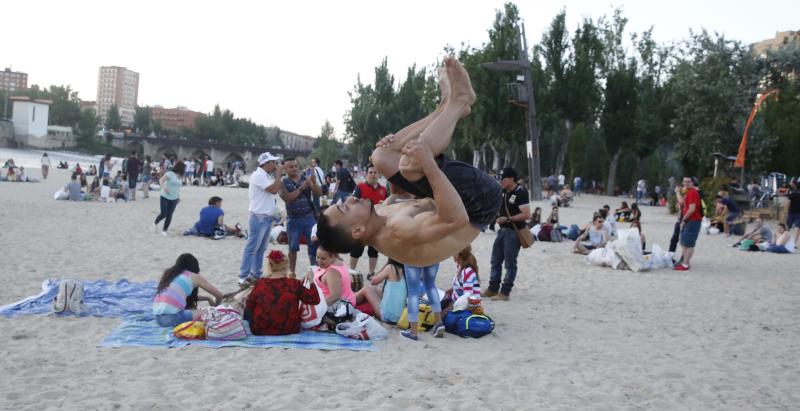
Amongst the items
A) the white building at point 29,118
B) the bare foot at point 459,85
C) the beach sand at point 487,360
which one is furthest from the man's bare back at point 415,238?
the white building at point 29,118

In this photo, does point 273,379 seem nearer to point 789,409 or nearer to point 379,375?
point 379,375

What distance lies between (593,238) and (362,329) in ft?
34.5

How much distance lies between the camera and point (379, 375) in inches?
246

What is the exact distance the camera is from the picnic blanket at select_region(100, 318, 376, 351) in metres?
6.89

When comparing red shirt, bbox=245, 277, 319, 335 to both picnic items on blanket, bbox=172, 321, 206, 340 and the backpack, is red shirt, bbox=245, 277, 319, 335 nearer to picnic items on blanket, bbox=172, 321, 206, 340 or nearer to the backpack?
picnic items on blanket, bbox=172, 321, 206, 340

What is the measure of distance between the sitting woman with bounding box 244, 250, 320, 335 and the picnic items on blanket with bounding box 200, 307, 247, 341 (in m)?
0.22

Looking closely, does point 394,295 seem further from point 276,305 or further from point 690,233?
point 690,233

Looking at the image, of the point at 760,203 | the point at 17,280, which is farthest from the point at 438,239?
the point at 760,203

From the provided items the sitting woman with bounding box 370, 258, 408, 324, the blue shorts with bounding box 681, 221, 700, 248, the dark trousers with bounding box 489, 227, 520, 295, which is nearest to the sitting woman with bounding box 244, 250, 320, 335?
the sitting woman with bounding box 370, 258, 408, 324

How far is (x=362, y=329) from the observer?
7.44m

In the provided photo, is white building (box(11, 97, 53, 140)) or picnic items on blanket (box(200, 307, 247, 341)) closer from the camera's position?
picnic items on blanket (box(200, 307, 247, 341))

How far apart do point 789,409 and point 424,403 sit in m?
3.16

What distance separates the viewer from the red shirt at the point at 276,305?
729cm

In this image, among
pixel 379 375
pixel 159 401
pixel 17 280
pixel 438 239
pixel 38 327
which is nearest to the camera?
pixel 438 239
